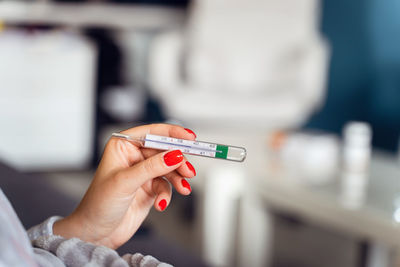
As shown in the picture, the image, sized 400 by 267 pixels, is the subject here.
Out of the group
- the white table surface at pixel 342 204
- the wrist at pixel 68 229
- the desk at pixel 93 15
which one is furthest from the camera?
the desk at pixel 93 15

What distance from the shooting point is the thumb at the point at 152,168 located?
51 cm

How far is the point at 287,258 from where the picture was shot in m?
1.79

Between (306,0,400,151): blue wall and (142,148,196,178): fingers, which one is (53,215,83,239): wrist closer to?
(142,148,196,178): fingers

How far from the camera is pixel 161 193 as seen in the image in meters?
0.56

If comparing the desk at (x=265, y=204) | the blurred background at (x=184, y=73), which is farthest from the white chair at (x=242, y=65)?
the desk at (x=265, y=204)

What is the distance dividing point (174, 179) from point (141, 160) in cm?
4

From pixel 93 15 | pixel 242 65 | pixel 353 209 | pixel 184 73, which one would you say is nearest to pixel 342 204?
pixel 353 209

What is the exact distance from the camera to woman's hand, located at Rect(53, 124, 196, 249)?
52cm

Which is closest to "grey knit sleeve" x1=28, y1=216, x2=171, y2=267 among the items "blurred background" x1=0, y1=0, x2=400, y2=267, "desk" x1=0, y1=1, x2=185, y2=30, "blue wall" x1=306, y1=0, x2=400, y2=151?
"blurred background" x1=0, y1=0, x2=400, y2=267

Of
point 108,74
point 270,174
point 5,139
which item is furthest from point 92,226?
point 108,74

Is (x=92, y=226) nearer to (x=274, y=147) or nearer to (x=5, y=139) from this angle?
(x=274, y=147)

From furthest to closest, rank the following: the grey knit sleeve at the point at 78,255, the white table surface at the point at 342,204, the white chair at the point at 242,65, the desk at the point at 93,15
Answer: the desk at the point at 93,15 → the white chair at the point at 242,65 → the white table surface at the point at 342,204 → the grey knit sleeve at the point at 78,255

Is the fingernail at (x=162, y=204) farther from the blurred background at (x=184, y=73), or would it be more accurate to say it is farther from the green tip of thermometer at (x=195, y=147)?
the blurred background at (x=184, y=73)

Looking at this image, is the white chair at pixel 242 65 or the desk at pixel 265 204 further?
the white chair at pixel 242 65
